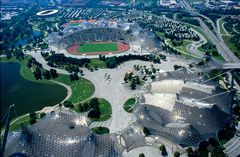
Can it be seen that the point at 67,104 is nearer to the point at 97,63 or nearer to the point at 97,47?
the point at 97,63

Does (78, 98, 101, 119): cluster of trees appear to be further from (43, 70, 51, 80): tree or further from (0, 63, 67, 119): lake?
(43, 70, 51, 80): tree

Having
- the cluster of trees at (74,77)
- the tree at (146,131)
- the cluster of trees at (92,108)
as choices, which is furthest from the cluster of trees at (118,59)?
the tree at (146,131)

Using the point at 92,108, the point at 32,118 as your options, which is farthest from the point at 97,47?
the point at 32,118

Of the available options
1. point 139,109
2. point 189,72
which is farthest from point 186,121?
point 189,72

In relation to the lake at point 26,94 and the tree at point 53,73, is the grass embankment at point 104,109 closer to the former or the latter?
the lake at point 26,94

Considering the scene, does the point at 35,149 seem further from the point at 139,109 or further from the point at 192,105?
the point at 192,105

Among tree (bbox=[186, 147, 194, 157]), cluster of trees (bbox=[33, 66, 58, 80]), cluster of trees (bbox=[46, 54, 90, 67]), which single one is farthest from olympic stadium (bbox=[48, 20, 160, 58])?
tree (bbox=[186, 147, 194, 157])
